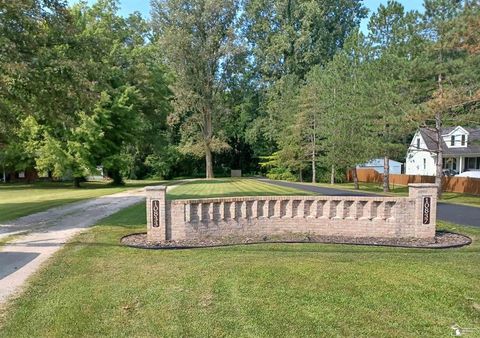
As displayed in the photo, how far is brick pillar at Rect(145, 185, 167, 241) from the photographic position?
29.9 ft

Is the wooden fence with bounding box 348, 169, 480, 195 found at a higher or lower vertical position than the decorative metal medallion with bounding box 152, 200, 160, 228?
lower

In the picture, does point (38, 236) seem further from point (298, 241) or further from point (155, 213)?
point (298, 241)

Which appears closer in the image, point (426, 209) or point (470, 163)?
point (426, 209)

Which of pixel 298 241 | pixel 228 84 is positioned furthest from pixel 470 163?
pixel 298 241

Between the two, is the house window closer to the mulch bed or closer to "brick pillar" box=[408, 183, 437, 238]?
the mulch bed

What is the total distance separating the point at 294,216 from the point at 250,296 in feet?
16.0

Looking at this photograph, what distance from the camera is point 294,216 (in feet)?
32.8

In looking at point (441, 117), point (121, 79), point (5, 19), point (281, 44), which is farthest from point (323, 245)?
point (281, 44)

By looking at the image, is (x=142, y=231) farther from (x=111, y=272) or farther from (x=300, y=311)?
(x=300, y=311)

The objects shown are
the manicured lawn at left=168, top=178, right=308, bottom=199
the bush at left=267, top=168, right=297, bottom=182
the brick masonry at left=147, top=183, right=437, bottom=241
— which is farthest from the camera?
the bush at left=267, top=168, right=297, bottom=182

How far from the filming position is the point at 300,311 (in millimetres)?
4875

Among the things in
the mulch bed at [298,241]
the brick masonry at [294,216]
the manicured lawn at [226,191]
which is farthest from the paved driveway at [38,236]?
the manicured lawn at [226,191]

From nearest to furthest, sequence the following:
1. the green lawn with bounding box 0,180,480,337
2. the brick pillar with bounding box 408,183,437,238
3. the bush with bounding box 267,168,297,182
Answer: the green lawn with bounding box 0,180,480,337, the brick pillar with bounding box 408,183,437,238, the bush with bounding box 267,168,297,182

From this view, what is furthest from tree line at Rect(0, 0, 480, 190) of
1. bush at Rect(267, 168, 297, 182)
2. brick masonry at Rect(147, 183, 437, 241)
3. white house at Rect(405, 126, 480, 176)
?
white house at Rect(405, 126, 480, 176)
